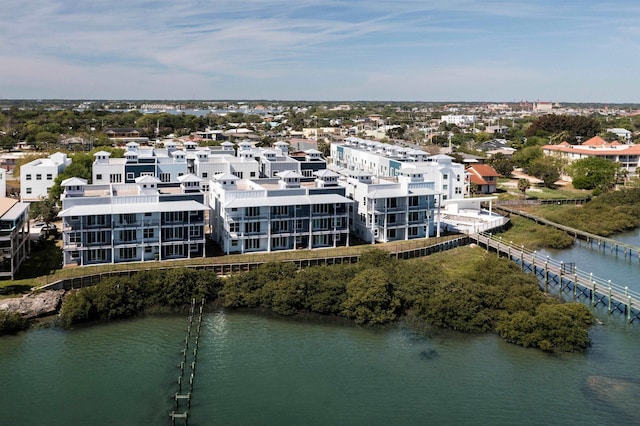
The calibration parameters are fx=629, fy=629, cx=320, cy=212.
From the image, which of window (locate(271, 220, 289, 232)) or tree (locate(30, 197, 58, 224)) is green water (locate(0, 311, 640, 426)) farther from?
tree (locate(30, 197, 58, 224))

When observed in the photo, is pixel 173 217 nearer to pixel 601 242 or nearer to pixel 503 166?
pixel 601 242

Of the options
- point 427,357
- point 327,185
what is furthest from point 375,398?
point 327,185

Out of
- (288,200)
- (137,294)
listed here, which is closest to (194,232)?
(288,200)

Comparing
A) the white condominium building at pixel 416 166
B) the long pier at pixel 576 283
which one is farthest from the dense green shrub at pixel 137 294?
the white condominium building at pixel 416 166

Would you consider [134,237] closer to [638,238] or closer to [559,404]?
[559,404]

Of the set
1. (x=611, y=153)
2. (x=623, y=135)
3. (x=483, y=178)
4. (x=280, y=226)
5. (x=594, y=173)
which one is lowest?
(x=280, y=226)

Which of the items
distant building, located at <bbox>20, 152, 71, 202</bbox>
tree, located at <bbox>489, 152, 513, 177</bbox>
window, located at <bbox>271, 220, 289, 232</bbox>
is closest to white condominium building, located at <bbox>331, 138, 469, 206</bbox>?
window, located at <bbox>271, 220, 289, 232</bbox>
